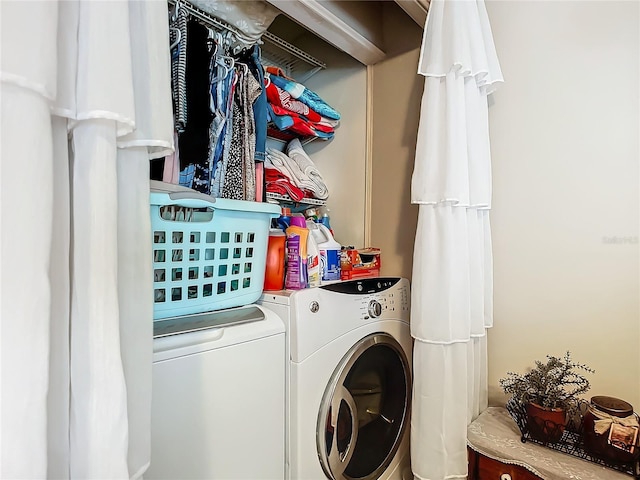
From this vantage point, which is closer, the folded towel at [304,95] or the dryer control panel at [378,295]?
the dryer control panel at [378,295]

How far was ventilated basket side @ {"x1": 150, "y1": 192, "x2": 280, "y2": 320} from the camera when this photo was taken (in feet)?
3.15

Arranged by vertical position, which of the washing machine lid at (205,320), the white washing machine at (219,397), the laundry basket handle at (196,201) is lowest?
the white washing machine at (219,397)

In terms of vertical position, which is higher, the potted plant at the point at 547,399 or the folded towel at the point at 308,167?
the folded towel at the point at 308,167

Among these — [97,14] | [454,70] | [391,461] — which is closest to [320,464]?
[391,461]

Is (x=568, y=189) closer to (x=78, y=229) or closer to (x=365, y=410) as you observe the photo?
(x=365, y=410)

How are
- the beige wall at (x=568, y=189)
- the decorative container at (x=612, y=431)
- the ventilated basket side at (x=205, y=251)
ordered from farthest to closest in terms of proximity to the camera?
the beige wall at (x=568, y=189)
the decorative container at (x=612, y=431)
the ventilated basket side at (x=205, y=251)

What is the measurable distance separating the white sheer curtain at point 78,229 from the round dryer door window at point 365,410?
0.72 metres

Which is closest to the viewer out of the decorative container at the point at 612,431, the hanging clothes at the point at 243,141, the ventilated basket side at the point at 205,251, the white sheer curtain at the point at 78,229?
the white sheer curtain at the point at 78,229

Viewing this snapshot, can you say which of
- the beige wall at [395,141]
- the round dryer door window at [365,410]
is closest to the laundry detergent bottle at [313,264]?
the round dryer door window at [365,410]

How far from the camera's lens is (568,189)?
4.68 feet

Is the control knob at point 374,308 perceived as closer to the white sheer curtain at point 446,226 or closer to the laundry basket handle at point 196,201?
the white sheer curtain at point 446,226

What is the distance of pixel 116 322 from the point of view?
54cm

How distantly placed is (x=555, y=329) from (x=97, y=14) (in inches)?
65.8

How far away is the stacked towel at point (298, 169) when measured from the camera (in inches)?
68.2
